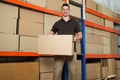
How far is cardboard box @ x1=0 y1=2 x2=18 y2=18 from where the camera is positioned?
7.87ft

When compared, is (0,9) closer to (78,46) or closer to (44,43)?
(44,43)

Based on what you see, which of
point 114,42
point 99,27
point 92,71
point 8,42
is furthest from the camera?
point 114,42

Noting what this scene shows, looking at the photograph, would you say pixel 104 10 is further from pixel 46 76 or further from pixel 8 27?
pixel 8 27

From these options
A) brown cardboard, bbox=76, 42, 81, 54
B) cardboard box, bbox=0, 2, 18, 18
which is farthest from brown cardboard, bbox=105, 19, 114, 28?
cardboard box, bbox=0, 2, 18, 18

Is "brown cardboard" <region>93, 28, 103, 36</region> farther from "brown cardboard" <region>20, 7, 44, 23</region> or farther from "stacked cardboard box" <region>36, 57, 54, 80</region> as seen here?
"brown cardboard" <region>20, 7, 44, 23</region>

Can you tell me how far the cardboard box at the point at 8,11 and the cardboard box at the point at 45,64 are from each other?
0.76 meters

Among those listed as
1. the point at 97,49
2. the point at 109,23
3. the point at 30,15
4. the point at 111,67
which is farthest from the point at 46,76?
the point at 109,23

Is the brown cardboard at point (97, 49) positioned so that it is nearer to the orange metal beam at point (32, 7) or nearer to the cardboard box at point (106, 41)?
the cardboard box at point (106, 41)

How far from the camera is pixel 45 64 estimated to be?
2939mm

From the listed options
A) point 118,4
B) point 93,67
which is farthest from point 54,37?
point 118,4

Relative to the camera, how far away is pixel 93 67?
13.7 feet

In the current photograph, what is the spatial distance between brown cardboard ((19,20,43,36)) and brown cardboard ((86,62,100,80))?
5.11 ft

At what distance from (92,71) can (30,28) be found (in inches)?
77.8

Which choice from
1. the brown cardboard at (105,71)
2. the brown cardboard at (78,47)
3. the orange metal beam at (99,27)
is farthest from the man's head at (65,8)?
the brown cardboard at (105,71)
